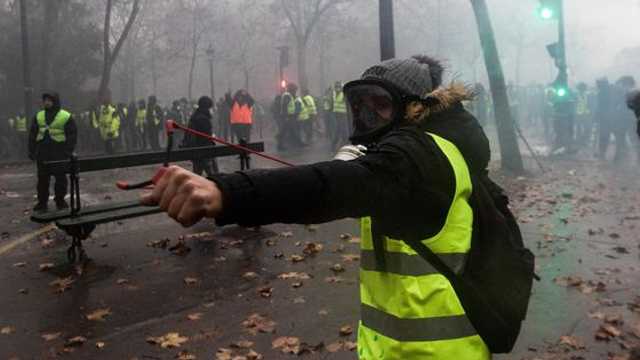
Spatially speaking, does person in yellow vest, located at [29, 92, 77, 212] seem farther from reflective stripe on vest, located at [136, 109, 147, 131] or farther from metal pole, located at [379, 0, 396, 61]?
reflective stripe on vest, located at [136, 109, 147, 131]

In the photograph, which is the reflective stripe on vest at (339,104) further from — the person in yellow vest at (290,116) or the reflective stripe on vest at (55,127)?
the reflective stripe on vest at (55,127)

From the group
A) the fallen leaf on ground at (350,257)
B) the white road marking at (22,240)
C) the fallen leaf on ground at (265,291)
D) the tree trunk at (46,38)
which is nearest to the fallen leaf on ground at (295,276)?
the fallen leaf on ground at (265,291)

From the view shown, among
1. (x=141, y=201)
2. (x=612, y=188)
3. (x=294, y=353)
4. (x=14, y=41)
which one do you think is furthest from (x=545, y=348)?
(x=14, y=41)

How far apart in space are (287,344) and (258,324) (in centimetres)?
44

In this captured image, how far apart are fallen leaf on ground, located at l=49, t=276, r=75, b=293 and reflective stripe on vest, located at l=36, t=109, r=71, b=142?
3.89 m

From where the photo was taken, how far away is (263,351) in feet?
14.5

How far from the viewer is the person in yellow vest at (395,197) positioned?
1362 millimetres

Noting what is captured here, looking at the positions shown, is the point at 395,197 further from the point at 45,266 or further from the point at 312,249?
the point at 45,266

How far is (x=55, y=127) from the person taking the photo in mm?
9430

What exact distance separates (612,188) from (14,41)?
25665 millimetres

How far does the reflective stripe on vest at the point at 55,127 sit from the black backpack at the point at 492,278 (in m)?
8.80

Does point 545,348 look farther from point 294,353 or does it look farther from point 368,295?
point 368,295

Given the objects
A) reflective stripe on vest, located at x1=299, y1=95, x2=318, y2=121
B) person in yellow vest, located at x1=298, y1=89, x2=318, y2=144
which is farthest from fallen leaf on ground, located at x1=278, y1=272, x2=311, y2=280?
reflective stripe on vest, located at x1=299, y1=95, x2=318, y2=121

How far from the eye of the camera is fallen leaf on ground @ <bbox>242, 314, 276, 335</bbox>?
188 inches
